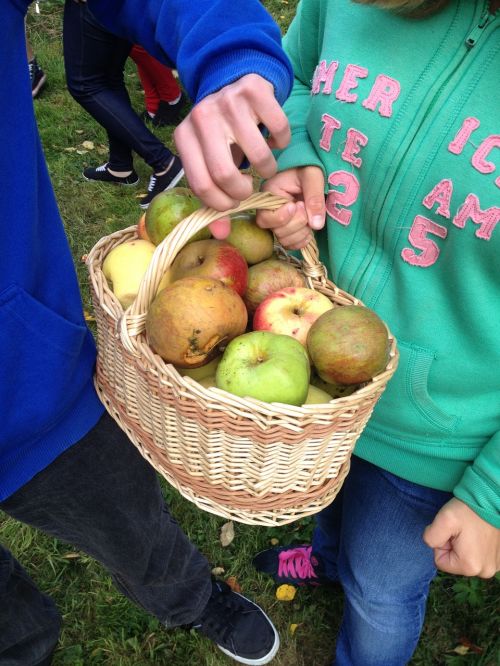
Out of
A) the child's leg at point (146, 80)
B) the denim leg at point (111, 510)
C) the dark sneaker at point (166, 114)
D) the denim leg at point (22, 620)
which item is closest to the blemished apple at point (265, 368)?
the denim leg at point (111, 510)

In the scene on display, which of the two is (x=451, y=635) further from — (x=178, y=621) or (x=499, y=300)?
(x=499, y=300)

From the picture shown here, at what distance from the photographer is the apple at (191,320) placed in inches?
41.1

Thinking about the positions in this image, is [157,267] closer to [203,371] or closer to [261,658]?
[203,371]

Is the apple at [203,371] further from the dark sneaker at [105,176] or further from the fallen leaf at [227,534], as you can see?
the dark sneaker at [105,176]

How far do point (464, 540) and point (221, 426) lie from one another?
→ 2.07 feet

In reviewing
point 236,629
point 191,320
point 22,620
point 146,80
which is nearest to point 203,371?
point 191,320

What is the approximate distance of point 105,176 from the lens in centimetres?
425

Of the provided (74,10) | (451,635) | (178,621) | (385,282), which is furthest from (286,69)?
(74,10)

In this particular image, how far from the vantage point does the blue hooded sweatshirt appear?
Answer: 3.42 feet

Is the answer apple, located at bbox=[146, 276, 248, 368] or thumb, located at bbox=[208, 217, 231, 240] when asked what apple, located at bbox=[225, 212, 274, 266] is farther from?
A: apple, located at bbox=[146, 276, 248, 368]

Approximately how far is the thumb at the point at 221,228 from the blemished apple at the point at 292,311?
0.56 feet

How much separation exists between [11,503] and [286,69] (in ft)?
3.82

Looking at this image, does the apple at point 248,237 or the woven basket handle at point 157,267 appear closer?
the woven basket handle at point 157,267

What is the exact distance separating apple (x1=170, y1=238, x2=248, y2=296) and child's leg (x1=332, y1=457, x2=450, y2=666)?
26.3 inches
